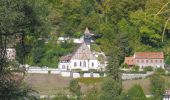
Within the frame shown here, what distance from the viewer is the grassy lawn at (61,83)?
73.5 feet

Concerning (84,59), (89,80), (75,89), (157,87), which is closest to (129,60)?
(89,80)

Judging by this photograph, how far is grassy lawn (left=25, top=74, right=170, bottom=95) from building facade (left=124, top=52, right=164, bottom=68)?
1275mm

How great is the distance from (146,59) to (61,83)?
4.21m

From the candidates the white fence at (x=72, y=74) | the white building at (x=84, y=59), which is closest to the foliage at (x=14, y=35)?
the white fence at (x=72, y=74)

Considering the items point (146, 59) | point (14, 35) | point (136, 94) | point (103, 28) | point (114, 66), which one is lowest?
point (136, 94)

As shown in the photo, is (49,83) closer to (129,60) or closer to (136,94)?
(129,60)

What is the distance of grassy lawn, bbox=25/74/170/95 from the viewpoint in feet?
73.5

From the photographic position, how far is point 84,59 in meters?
27.6

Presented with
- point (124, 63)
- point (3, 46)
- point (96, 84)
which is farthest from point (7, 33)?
point (124, 63)

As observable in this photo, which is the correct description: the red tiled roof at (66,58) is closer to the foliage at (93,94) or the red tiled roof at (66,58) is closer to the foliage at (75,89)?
the foliage at (75,89)

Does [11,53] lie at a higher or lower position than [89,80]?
higher

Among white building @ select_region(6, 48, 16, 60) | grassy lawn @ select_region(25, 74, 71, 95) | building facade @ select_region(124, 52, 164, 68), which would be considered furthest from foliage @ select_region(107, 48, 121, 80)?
white building @ select_region(6, 48, 16, 60)

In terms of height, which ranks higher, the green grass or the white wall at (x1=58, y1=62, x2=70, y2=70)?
the white wall at (x1=58, y1=62, x2=70, y2=70)

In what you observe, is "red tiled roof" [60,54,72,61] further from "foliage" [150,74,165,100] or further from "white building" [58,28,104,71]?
"foliage" [150,74,165,100]
